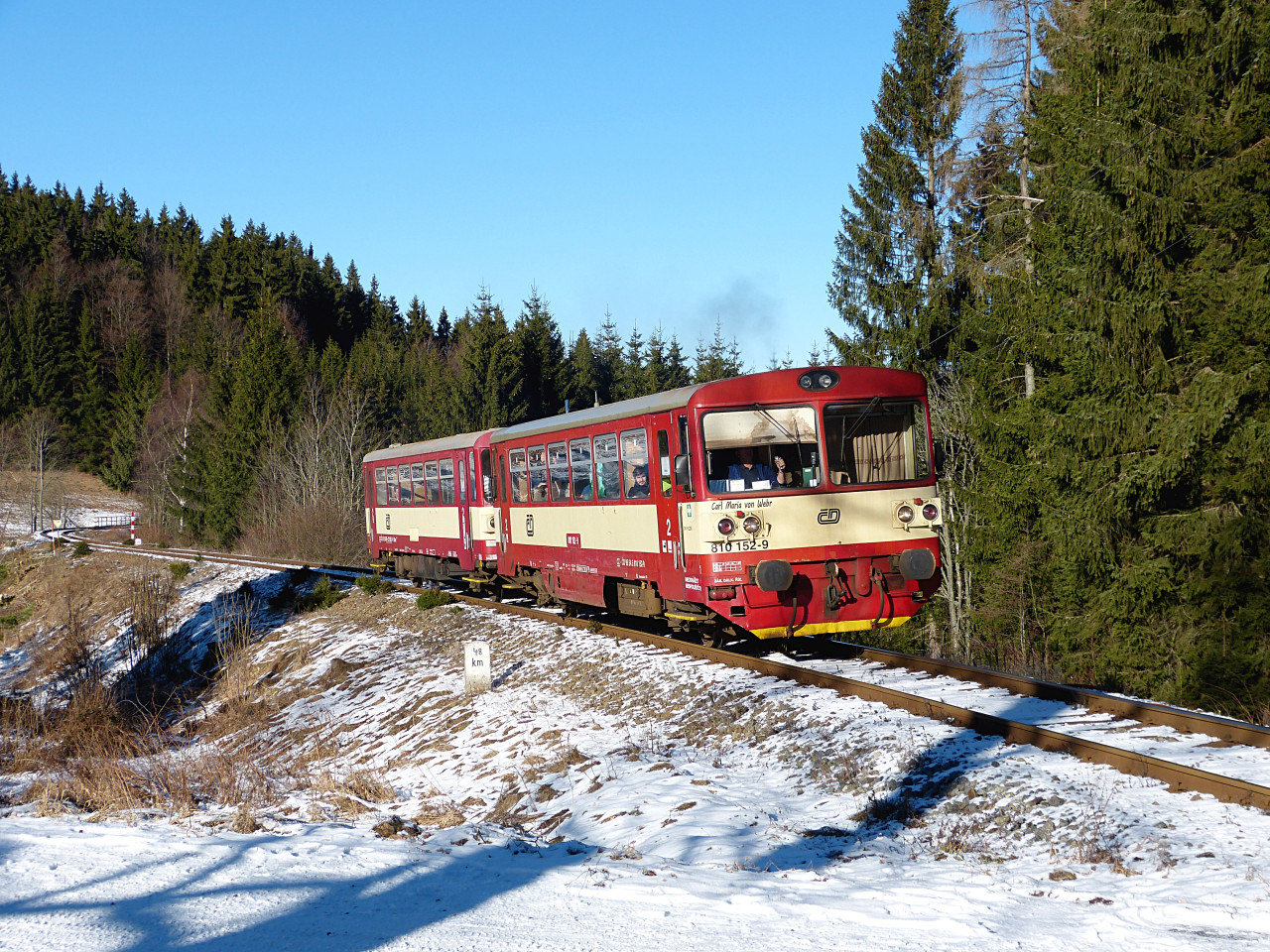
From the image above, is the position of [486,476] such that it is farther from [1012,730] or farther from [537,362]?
[537,362]

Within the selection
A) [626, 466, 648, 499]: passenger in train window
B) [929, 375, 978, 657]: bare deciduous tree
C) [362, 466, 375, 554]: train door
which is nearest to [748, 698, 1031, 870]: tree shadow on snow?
[626, 466, 648, 499]: passenger in train window

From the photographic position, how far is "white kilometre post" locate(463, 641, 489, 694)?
12867 millimetres

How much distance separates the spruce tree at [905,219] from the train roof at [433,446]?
1227 cm

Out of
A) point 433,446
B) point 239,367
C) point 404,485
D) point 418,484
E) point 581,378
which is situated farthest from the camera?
point 581,378

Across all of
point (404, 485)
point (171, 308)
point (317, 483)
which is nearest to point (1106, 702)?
point (404, 485)

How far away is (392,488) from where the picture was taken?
25.7 meters

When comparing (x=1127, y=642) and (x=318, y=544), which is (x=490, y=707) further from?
(x=318, y=544)

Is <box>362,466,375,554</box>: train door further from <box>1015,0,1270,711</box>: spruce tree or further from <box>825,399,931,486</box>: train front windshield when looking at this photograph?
<box>825,399,931,486</box>: train front windshield

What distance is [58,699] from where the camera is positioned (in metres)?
19.2

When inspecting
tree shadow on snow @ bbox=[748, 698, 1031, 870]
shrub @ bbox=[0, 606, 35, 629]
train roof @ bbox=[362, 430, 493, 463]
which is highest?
train roof @ bbox=[362, 430, 493, 463]

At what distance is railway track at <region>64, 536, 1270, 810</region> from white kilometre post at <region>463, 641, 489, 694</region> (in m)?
2.09

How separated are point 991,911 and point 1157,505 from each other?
13.9 meters

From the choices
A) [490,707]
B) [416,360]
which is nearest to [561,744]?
[490,707]

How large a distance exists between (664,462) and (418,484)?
41.3ft
